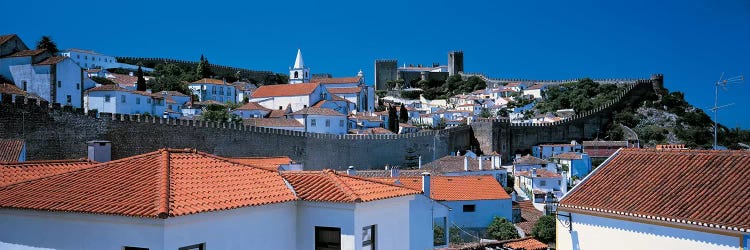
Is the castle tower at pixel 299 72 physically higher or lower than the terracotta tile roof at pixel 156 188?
higher

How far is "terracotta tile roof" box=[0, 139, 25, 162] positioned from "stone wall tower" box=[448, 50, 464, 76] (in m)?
79.9

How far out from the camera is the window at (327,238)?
727 cm

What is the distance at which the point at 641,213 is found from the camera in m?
10.9

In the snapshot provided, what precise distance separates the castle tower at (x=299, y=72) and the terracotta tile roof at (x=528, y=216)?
43883 mm

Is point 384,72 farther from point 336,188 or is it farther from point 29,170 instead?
point 336,188

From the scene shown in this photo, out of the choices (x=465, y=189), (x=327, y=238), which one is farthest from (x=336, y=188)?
(x=465, y=189)

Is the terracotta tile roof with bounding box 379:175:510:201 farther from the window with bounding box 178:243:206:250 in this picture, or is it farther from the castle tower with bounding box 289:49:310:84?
the castle tower with bounding box 289:49:310:84

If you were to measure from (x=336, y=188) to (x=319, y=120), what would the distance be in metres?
36.0

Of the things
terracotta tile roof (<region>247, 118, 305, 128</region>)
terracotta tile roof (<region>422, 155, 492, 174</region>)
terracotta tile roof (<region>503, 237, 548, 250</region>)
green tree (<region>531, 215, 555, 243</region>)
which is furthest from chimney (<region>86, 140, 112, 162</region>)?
terracotta tile roof (<region>247, 118, 305, 128</region>)

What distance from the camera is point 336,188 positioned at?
291 inches

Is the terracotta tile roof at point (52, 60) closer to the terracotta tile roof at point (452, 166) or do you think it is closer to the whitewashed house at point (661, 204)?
the terracotta tile roof at point (452, 166)

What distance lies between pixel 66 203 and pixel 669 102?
218 feet

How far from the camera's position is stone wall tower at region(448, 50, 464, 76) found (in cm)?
9556

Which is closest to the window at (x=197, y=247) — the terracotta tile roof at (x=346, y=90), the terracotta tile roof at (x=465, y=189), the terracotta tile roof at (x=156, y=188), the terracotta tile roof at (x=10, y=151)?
the terracotta tile roof at (x=156, y=188)
